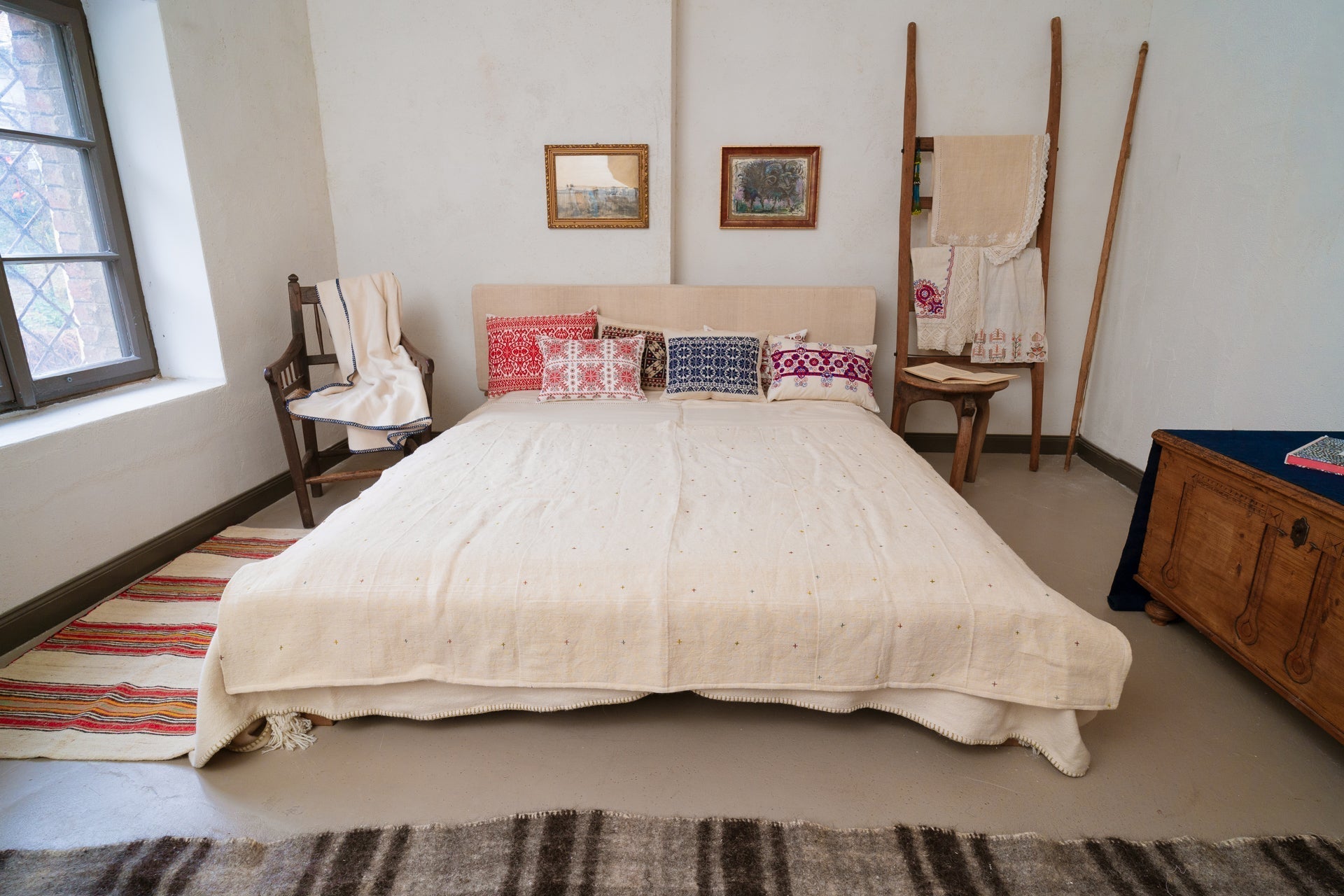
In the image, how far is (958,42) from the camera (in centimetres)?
342

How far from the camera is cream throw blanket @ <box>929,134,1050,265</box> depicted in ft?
11.1

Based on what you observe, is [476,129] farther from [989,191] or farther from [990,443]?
[990,443]

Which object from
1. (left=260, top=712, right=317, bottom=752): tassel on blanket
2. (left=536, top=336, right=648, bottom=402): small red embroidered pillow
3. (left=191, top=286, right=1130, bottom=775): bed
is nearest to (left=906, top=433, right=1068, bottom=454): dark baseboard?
(left=536, top=336, right=648, bottom=402): small red embroidered pillow

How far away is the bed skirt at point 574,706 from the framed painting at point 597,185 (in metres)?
2.65

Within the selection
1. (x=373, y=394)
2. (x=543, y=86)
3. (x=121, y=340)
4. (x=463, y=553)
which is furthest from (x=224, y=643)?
(x=543, y=86)

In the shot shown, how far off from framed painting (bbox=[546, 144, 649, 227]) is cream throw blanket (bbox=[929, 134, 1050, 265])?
4.81ft

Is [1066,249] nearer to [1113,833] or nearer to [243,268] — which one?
[1113,833]

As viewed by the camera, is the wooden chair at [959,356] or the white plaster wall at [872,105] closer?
the wooden chair at [959,356]

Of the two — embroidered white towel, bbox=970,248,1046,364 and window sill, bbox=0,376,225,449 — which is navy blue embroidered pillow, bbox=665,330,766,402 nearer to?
embroidered white towel, bbox=970,248,1046,364

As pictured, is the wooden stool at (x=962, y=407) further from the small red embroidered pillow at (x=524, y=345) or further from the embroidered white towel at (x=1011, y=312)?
the small red embroidered pillow at (x=524, y=345)

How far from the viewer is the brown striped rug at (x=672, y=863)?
1.35 m

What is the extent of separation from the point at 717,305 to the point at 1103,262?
1963mm

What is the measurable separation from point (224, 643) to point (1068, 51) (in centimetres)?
421

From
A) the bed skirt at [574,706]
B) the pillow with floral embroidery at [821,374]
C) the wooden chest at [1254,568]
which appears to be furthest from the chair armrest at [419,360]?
the wooden chest at [1254,568]
